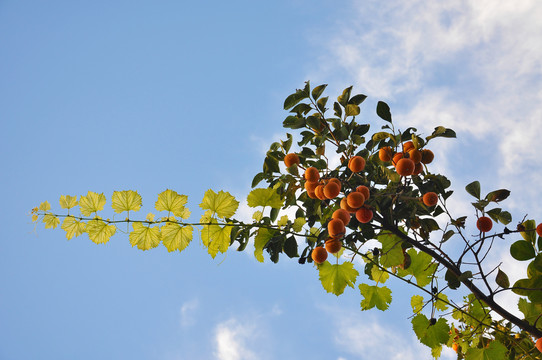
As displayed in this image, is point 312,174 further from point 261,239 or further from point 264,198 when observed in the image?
point 261,239

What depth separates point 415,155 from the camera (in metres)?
1.97

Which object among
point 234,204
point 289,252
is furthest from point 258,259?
point 234,204

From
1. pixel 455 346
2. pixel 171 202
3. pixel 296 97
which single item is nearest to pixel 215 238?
pixel 171 202

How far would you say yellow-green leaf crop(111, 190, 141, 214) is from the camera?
2180mm

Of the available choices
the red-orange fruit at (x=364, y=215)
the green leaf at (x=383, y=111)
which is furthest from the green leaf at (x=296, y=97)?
the red-orange fruit at (x=364, y=215)

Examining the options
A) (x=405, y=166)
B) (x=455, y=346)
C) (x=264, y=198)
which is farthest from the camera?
(x=455, y=346)

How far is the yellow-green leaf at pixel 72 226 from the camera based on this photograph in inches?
90.3

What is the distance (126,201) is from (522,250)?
7.55ft

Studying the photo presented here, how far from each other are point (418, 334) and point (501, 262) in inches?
25.4

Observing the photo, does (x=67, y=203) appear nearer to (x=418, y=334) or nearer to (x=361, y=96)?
(x=361, y=96)

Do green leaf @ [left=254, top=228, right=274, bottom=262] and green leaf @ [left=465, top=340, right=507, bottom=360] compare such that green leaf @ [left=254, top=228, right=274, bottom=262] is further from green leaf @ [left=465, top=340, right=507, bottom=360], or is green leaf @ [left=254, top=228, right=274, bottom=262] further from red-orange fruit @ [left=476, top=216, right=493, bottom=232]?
green leaf @ [left=465, top=340, right=507, bottom=360]

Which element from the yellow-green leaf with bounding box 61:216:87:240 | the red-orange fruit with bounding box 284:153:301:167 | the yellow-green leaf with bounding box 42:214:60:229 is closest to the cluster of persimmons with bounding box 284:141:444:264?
the red-orange fruit with bounding box 284:153:301:167

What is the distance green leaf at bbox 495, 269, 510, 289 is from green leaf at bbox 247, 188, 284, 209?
4.41 feet

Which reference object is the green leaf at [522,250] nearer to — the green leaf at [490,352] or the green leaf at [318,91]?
the green leaf at [490,352]
